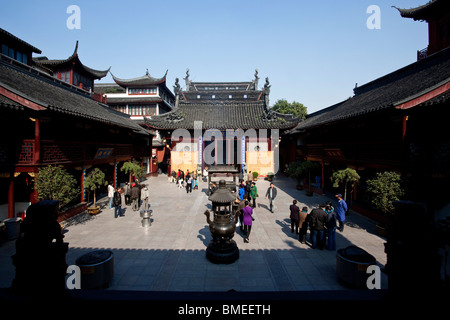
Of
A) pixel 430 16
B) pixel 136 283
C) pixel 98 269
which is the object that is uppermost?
pixel 430 16

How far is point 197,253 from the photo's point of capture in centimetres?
726

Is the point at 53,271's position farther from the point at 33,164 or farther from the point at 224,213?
the point at 33,164

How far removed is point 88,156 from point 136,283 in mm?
10061

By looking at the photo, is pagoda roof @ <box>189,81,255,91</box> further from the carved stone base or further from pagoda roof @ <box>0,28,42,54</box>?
the carved stone base

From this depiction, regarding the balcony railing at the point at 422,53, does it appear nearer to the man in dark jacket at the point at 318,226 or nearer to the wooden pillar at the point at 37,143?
the man in dark jacket at the point at 318,226

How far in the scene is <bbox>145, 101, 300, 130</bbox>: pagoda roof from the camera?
23.5 meters

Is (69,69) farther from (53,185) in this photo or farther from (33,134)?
(53,185)

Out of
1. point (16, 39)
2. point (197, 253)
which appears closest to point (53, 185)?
point (197, 253)

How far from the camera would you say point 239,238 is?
8500 mm

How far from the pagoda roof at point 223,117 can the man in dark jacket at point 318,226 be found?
656 inches

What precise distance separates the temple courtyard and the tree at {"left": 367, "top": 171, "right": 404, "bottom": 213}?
141 cm

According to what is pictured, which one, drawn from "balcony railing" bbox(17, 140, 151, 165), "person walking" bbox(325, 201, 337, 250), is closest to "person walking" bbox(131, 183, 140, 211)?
"balcony railing" bbox(17, 140, 151, 165)

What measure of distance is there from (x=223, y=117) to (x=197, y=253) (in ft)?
66.2

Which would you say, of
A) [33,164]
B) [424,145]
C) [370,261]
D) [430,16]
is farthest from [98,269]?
[430,16]
